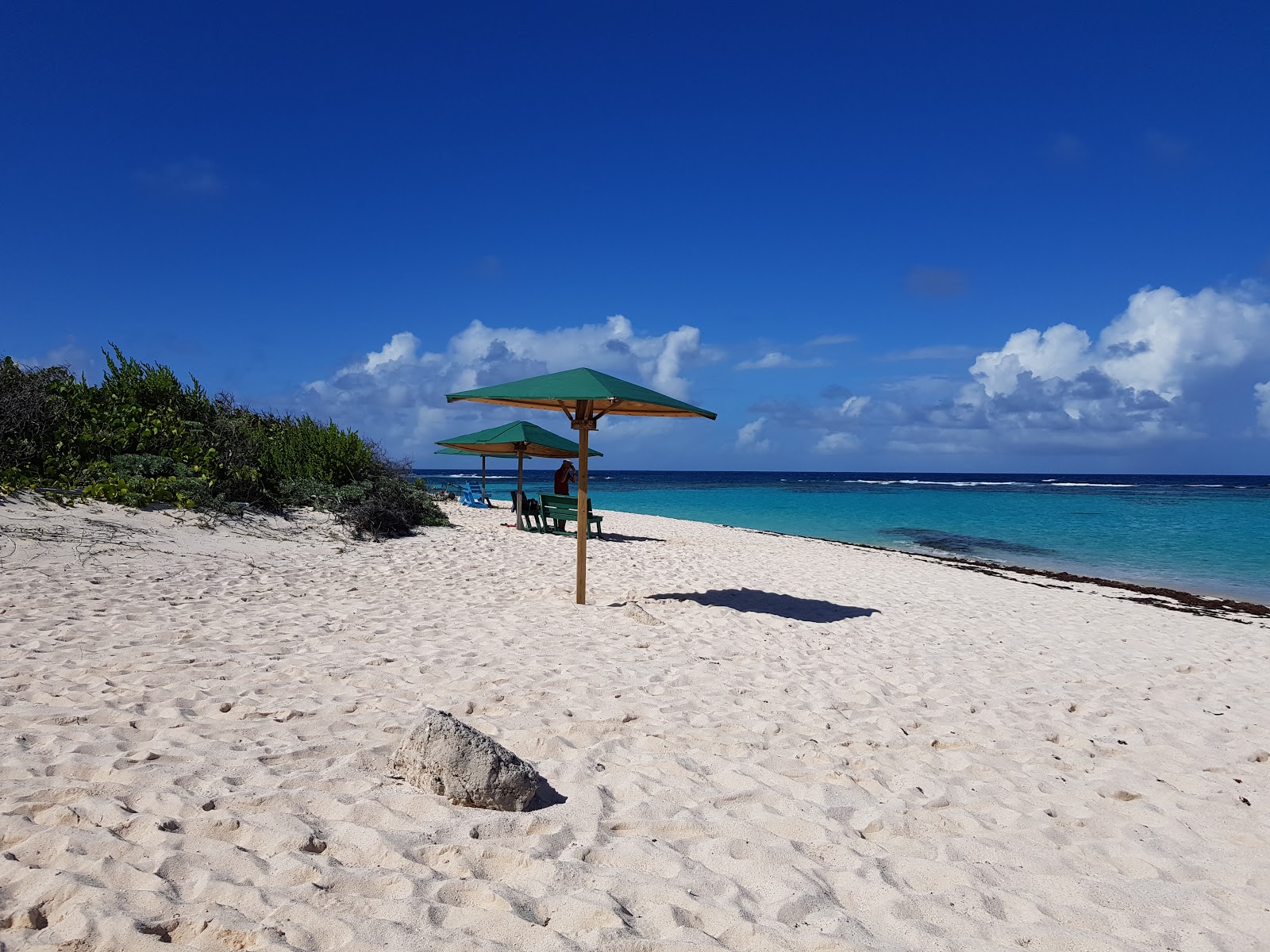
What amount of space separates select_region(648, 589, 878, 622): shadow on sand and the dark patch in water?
12.1 m

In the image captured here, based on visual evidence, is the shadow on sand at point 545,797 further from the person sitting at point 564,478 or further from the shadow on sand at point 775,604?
the person sitting at point 564,478

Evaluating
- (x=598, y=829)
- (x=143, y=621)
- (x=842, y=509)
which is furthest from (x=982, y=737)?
(x=842, y=509)

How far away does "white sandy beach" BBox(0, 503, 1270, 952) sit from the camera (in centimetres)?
221

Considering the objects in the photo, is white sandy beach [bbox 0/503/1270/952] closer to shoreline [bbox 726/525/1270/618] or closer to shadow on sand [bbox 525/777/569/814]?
shadow on sand [bbox 525/777/569/814]

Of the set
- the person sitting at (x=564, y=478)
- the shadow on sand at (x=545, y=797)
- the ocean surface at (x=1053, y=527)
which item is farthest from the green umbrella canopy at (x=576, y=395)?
the ocean surface at (x=1053, y=527)

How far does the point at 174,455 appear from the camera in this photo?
11.1 meters

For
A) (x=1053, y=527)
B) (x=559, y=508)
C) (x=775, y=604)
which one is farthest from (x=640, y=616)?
(x=1053, y=527)

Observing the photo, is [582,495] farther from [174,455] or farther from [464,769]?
[174,455]

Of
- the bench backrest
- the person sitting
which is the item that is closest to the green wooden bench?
the bench backrest

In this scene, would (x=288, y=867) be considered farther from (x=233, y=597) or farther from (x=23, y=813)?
(x=233, y=597)

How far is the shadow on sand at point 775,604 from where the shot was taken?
7.39 meters

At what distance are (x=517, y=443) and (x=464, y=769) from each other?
1295cm

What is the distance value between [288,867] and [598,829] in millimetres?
1089

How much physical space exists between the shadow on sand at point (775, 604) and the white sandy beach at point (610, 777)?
1.11 feet
